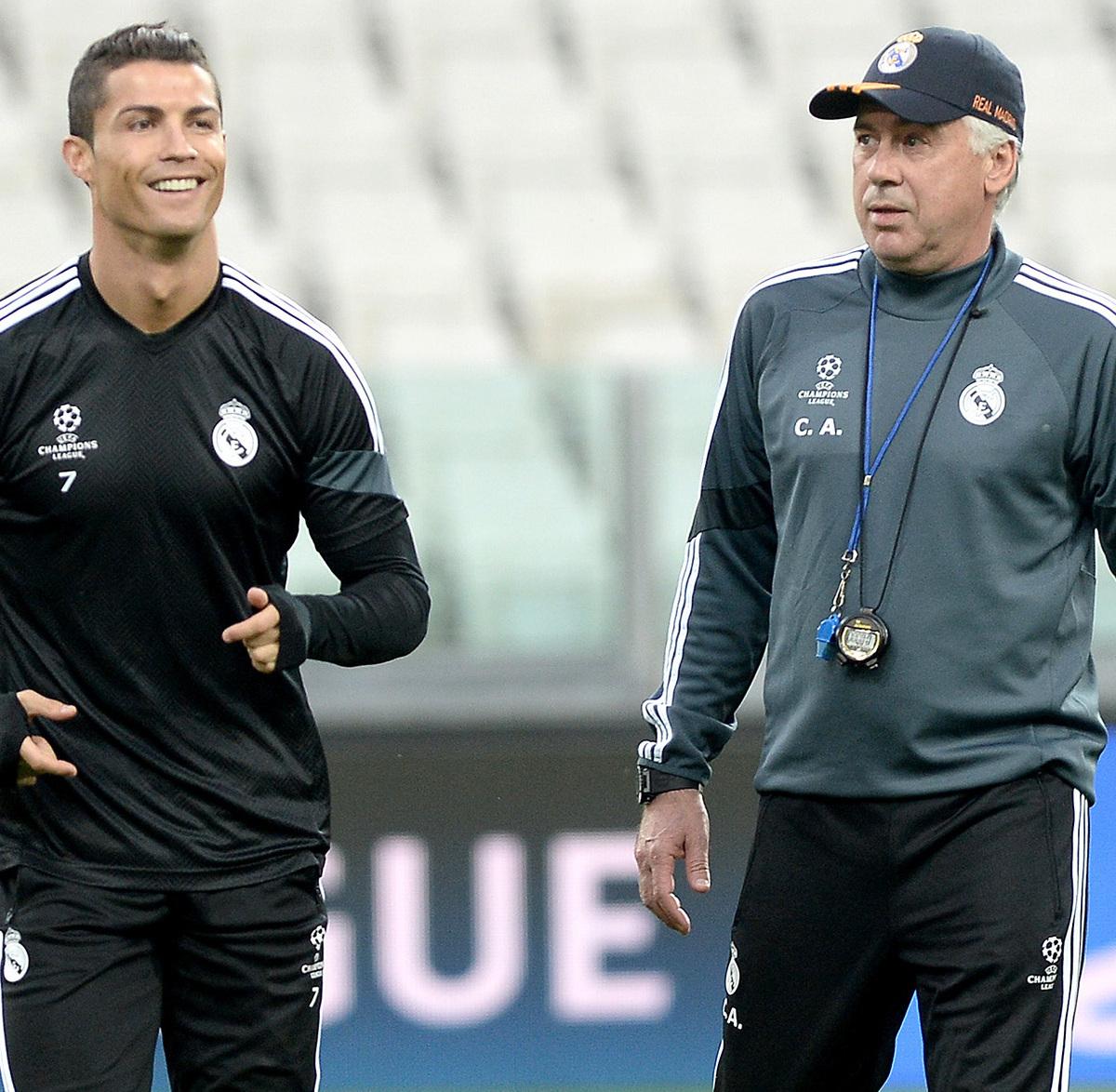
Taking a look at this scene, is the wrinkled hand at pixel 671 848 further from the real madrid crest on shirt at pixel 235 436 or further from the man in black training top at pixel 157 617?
the real madrid crest on shirt at pixel 235 436

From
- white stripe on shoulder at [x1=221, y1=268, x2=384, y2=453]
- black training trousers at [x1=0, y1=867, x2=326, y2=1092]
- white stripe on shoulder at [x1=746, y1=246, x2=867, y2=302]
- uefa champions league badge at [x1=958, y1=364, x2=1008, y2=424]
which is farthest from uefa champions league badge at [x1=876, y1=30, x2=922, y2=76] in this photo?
black training trousers at [x1=0, y1=867, x2=326, y2=1092]

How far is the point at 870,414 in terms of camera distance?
3.28 meters

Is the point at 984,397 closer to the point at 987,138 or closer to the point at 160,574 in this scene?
the point at 987,138

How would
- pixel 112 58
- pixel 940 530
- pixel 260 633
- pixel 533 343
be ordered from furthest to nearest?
pixel 533 343, pixel 112 58, pixel 940 530, pixel 260 633

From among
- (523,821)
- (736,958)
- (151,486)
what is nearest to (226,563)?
(151,486)

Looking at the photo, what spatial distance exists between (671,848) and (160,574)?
87 centimetres

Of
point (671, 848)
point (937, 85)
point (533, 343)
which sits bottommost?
point (671, 848)

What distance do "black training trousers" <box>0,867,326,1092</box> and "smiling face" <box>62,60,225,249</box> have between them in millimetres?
956

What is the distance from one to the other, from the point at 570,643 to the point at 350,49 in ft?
14.7

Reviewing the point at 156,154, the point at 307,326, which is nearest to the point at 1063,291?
the point at 307,326

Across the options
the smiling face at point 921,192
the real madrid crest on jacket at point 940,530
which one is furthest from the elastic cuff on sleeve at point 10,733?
the smiling face at point 921,192

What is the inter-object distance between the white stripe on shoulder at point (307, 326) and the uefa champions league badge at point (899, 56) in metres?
0.90

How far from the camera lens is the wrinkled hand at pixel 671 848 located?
Result: 3.42m

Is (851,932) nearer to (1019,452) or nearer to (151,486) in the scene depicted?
(1019,452)
